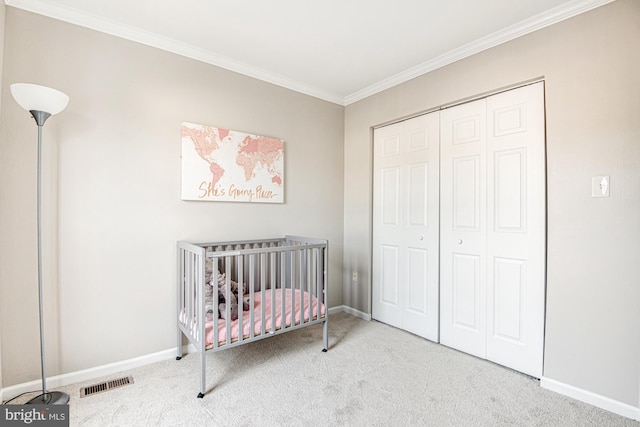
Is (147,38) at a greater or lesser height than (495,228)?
greater

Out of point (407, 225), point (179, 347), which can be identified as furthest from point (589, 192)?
point (179, 347)

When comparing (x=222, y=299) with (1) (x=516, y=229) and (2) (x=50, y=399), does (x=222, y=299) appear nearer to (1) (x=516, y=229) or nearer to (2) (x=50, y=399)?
(2) (x=50, y=399)

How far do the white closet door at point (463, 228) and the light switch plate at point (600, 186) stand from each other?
25.2 inches

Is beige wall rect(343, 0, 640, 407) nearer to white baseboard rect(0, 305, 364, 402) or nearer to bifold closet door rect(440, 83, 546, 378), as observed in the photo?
bifold closet door rect(440, 83, 546, 378)

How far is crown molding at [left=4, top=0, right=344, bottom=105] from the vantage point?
1.87 meters

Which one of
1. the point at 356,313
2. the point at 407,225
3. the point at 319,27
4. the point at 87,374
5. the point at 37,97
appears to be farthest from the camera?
the point at 356,313

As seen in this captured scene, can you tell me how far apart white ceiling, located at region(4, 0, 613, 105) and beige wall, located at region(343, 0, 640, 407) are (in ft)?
0.65

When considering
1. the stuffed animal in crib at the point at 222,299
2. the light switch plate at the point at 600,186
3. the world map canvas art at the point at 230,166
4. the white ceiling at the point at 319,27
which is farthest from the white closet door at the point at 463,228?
the stuffed animal in crib at the point at 222,299

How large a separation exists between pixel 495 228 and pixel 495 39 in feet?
4.42

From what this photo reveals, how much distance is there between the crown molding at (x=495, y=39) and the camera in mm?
1842

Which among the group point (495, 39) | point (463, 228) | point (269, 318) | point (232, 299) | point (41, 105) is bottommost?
point (269, 318)

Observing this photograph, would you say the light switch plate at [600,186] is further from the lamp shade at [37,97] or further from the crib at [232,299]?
the lamp shade at [37,97]

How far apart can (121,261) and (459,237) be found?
2.52 m

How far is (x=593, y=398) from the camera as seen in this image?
1779 millimetres
